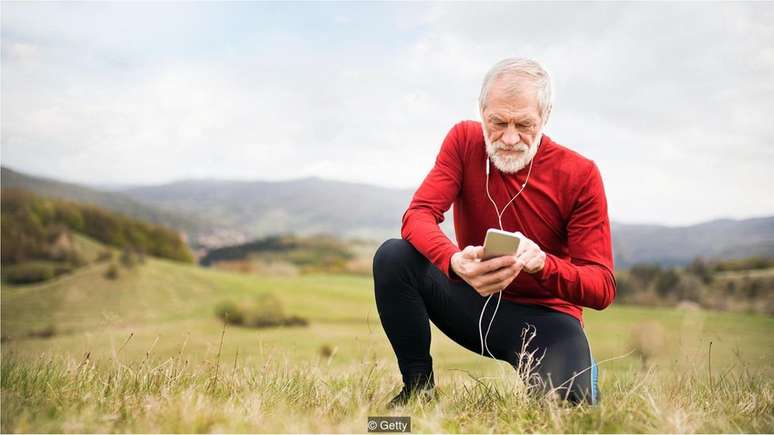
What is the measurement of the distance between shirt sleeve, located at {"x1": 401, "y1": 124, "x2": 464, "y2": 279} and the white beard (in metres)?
0.23

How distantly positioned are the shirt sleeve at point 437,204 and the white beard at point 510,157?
0.23m

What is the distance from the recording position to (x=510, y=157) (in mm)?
3426

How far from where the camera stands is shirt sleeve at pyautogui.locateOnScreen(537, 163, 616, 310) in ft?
10.1

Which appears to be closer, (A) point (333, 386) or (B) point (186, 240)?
(A) point (333, 386)

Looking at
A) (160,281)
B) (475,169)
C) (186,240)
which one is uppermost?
(475,169)

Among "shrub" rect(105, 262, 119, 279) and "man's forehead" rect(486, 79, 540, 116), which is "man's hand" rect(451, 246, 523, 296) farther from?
"shrub" rect(105, 262, 119, 279)

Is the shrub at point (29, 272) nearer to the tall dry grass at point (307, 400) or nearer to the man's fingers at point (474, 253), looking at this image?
the tall dry grass at point (307, 400)

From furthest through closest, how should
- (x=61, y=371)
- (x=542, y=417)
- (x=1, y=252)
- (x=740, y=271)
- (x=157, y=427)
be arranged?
(x=1, y=252)
(x=740, y=271)
(x=61, y=371)
(x=542, y=417)
(x=157, y=427)

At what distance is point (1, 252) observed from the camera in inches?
1178

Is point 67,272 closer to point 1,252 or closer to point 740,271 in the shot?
point 1,252

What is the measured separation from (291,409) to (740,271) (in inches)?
790

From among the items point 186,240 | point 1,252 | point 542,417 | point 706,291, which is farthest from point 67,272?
point 542,417

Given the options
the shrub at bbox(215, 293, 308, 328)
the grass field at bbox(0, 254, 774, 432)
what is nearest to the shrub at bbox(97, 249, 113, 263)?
the shrub at bbox(215, 293, 308, 328)

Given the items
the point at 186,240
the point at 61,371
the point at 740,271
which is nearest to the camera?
the point at 61,371
